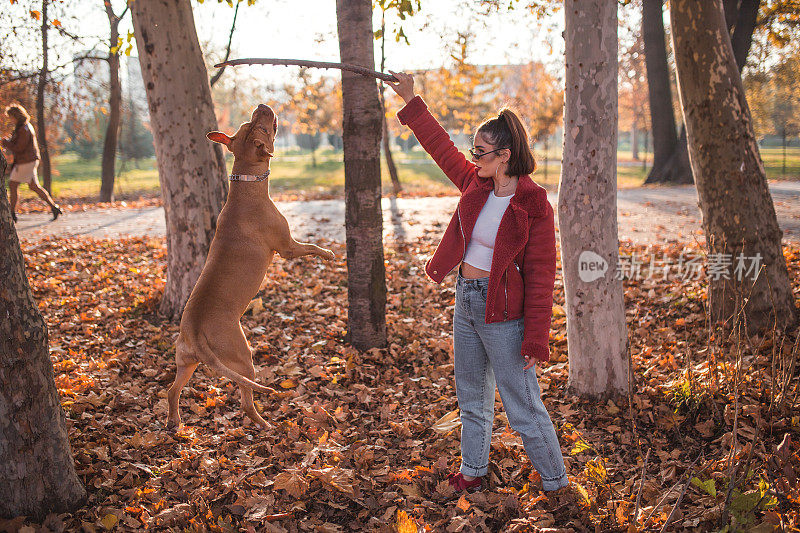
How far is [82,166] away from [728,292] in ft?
157

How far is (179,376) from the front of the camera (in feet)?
11.4

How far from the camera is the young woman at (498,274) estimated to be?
295 centimetres

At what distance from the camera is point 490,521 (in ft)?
10.8

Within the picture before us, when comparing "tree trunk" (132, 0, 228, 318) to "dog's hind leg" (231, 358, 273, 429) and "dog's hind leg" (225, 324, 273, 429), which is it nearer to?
"dog's hind leg" (231, 358, 273, 429)

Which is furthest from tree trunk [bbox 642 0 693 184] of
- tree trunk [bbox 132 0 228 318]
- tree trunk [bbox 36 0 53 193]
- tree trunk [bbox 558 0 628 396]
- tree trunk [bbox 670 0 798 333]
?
tree trunk [bbox 36 0 53 193]

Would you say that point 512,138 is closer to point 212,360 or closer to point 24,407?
point 212,360

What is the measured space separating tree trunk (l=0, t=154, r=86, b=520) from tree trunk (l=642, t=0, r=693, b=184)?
62.7ft

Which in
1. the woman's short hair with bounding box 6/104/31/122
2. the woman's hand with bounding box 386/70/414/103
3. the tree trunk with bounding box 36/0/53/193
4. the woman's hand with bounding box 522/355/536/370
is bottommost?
the woman's hand with bounding box 522/355/536/370

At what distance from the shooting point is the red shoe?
3510 millimetres

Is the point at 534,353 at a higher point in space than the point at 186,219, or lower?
lower

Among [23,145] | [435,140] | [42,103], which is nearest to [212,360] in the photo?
[435,140]

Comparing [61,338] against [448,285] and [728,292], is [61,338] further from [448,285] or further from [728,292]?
[728,292]

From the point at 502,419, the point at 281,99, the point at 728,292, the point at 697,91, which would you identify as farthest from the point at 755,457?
the point at 281,99

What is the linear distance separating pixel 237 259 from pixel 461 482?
6.62 feet
